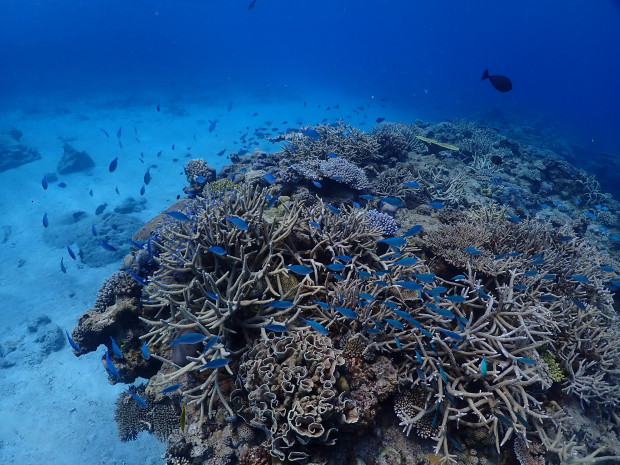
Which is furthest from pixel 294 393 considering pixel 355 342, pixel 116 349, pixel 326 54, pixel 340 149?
pixel 326 54

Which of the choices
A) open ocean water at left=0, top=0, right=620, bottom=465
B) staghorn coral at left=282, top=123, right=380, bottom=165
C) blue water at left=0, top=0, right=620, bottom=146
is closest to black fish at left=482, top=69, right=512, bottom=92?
Result: open ocean water at left=0, top=0, right=620, bottom=465

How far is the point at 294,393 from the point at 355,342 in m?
0.98

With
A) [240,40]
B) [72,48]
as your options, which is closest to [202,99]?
[72,48]

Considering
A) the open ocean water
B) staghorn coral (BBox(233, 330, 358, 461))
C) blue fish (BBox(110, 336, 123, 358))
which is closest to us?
staghorn coral (BBox(233, 330, 358, 461))

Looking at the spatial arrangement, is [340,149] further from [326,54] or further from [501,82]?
[326,54]

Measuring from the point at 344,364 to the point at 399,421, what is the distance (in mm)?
1142

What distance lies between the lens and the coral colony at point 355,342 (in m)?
3.14

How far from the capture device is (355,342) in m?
3.58

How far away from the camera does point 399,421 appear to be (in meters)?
3.53

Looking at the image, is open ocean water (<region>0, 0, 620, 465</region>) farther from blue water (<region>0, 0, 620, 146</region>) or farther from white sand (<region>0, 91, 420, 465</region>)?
blue water (<region>0, 0, 620, 146</region>)

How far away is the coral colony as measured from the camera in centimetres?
314

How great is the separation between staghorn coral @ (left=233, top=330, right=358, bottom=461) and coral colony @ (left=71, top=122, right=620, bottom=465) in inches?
0.7

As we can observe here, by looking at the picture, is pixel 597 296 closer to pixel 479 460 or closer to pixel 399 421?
pixel 479 460

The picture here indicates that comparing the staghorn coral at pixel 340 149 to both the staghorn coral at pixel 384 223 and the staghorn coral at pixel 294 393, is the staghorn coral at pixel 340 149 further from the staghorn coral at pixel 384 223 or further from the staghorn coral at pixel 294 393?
the staghorn coral at pixel 294 393
